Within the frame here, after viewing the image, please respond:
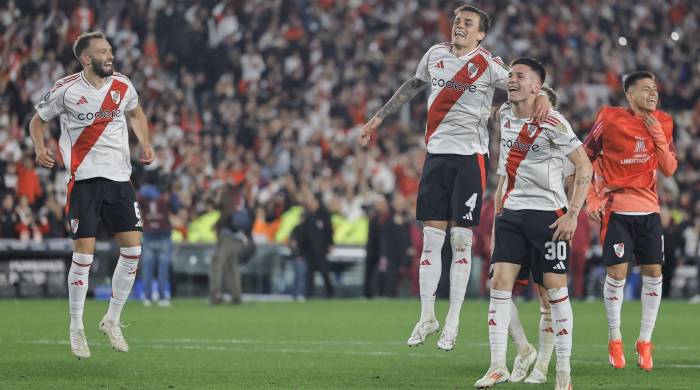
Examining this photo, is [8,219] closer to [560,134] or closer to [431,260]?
[431,260]

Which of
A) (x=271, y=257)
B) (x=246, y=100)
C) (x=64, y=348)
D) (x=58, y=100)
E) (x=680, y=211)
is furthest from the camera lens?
(x=246, y=100)

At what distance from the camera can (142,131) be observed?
12406mm

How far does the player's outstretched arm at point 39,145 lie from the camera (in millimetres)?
11570

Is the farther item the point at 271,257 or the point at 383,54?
the point at 383,54

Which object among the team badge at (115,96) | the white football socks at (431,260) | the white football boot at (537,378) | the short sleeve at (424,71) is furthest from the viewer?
the team badge at (115,96)

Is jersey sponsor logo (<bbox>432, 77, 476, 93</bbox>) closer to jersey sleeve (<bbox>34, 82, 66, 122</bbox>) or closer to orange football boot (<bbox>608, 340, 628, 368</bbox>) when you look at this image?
orange football boot (<bbox>608, 340, 628, 368</bbox>)

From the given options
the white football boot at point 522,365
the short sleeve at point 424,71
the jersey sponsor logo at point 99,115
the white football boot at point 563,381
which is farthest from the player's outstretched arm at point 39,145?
the white football boot at point 563,381

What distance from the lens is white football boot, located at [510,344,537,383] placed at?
10.4 metres

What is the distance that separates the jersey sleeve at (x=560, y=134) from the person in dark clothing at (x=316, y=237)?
54.7 ft

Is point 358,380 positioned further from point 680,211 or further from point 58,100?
point 680,211

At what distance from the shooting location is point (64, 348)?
1305 cm

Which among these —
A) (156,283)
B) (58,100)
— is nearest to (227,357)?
(58,100)

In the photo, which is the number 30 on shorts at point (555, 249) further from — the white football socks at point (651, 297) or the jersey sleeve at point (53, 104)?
the jersey sleeve at point (53, 104)

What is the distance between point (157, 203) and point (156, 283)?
104 inches
